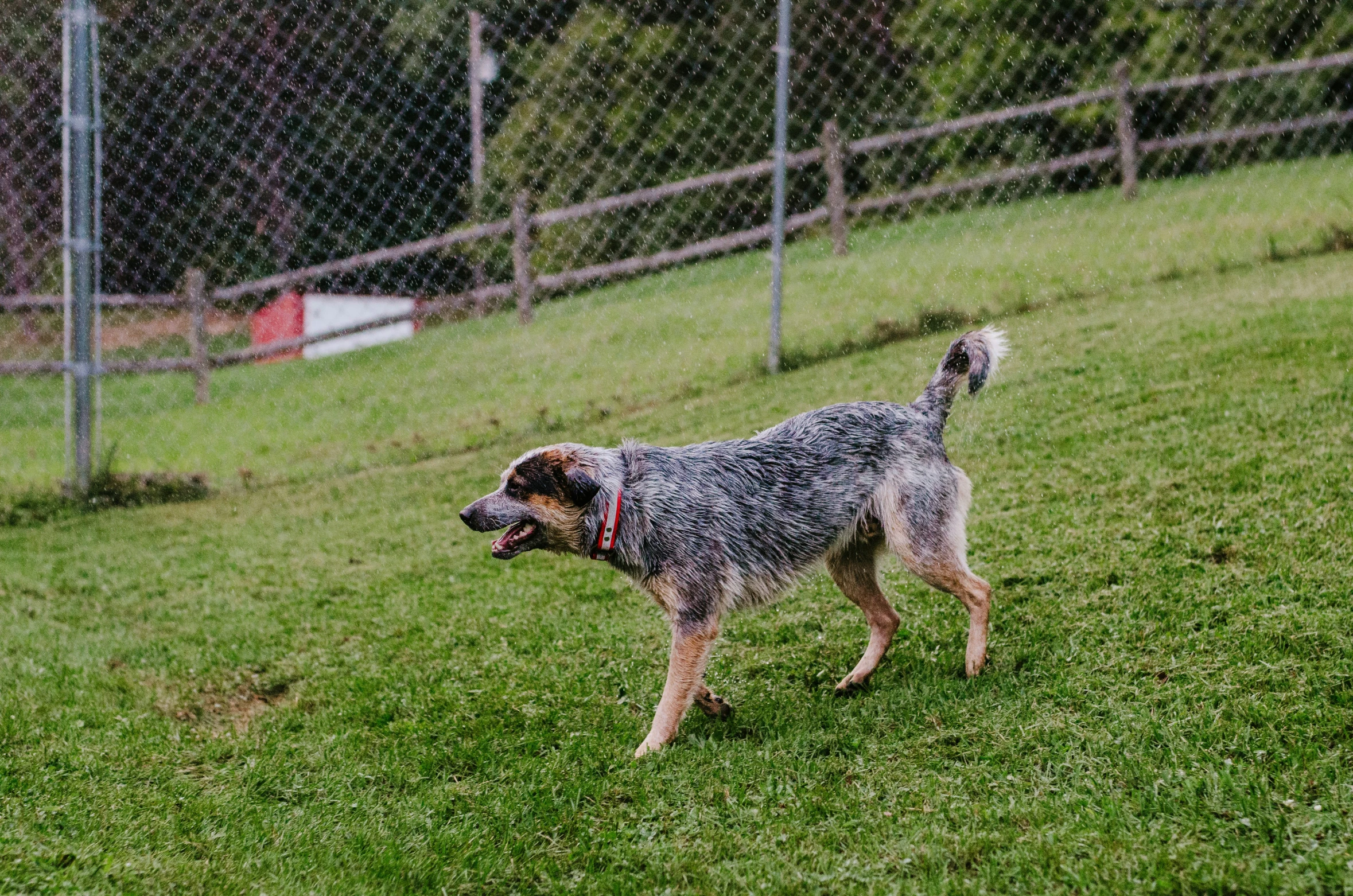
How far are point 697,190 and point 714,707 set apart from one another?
311 inches

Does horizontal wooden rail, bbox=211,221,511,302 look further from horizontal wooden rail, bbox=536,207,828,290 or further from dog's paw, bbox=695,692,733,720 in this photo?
dog's paw, bbox=695,692,733,720

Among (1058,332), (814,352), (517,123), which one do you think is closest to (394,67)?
(517,123)

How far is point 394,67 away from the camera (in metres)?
10.4

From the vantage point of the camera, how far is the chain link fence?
10234mm

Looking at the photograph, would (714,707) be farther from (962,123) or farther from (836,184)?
(836,184)

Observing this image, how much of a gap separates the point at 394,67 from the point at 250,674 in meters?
6.84

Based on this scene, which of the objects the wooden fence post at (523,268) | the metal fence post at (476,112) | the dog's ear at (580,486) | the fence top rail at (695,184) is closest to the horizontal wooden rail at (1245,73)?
the fence top rail at (695,184)

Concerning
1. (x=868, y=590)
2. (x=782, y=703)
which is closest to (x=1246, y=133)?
(x=868, y=590)

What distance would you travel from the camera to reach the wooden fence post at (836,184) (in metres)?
11.8

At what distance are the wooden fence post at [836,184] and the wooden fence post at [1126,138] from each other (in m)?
3.64

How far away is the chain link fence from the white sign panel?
34 cm

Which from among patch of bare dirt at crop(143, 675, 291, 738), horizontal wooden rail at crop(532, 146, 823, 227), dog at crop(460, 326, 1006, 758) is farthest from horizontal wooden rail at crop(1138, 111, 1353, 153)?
patch of bare dirt at crop(143, 675, 291, 738)

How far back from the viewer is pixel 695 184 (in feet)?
36.7

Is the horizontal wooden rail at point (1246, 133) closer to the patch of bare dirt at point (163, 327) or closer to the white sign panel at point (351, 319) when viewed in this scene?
the white sign panel at point (351, 319)
